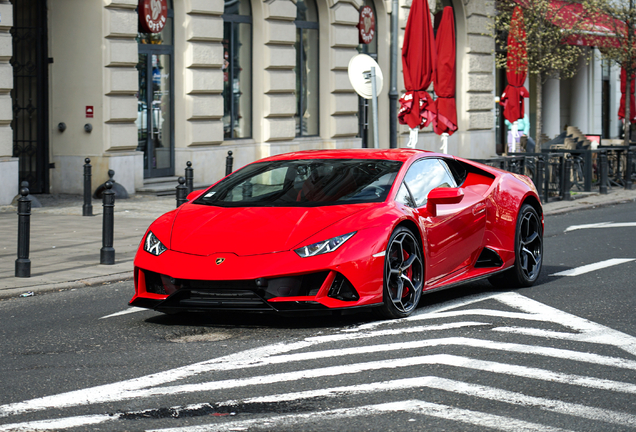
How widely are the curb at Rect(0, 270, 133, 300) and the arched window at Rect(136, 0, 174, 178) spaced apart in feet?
33.4

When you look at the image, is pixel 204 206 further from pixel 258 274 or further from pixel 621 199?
pixel 621 199

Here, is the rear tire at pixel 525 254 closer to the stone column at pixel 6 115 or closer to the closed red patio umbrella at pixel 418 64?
the closed red patio umbrella at pixel 418 64

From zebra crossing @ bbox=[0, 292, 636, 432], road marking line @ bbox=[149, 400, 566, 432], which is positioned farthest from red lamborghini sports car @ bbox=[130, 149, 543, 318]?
road marking line @ bbox=[149, 400, 566, 432]

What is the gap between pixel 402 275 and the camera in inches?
285

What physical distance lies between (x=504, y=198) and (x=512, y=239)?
1.16 ft

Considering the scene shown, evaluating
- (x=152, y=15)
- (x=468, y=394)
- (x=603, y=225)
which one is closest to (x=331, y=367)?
(x=468, y=394)

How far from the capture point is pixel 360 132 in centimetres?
2669

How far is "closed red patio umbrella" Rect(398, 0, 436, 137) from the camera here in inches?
711

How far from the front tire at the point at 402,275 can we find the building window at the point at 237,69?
15.0 m

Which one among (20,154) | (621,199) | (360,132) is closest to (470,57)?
(360,132)

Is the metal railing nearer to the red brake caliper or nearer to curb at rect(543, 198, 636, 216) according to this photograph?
curb at rect(543, 198, 636, 216)

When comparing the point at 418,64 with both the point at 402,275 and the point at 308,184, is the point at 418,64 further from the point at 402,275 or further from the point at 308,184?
the point at 402,275

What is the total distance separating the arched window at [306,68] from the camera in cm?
2395

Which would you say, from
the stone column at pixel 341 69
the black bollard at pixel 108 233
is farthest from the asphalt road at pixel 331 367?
the stone column at pixel 341 69
